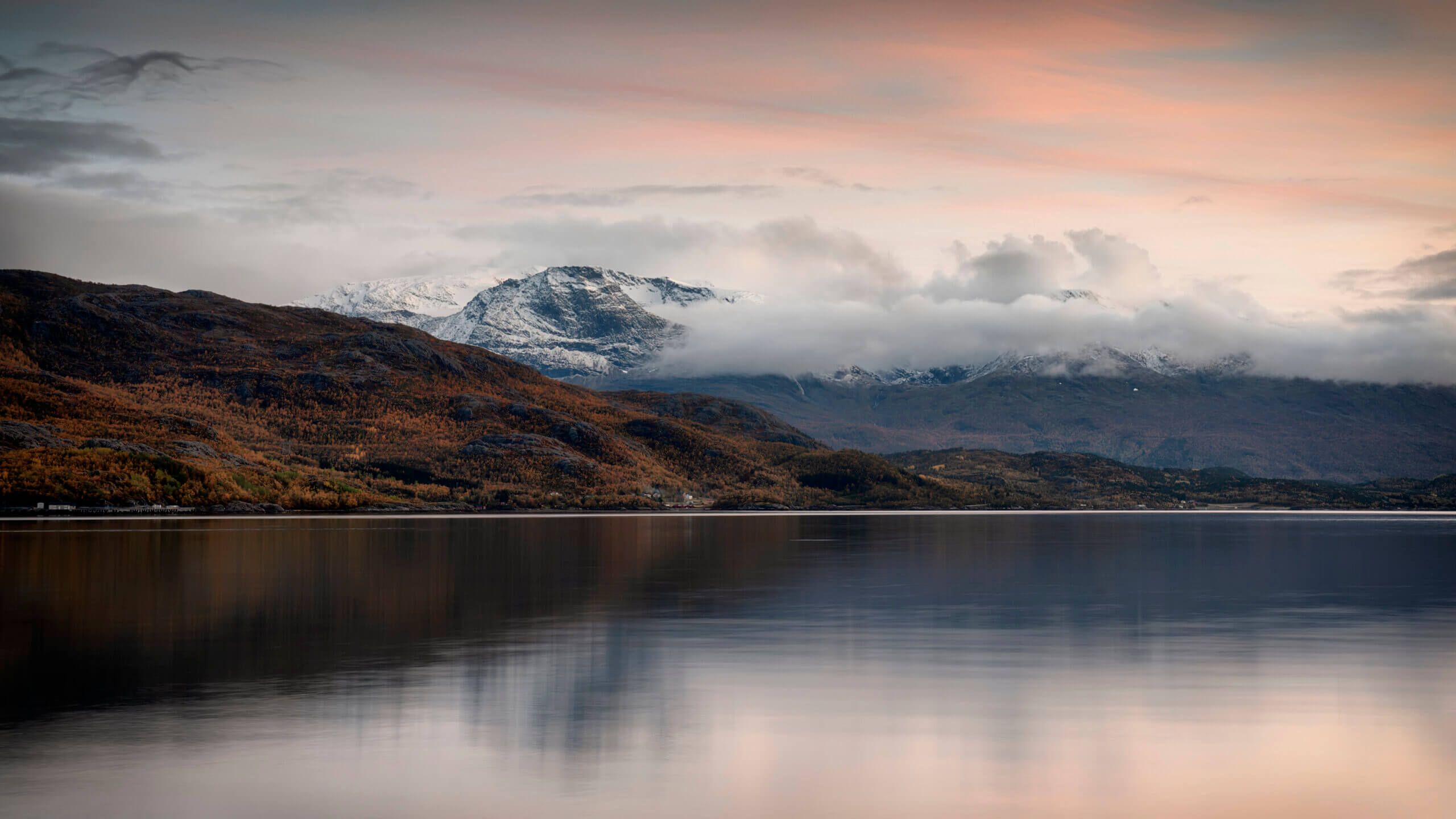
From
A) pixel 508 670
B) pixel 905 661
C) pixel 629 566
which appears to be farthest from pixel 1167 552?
pixel 508 670

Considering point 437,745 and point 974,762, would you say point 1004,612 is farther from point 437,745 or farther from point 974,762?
point 437,745

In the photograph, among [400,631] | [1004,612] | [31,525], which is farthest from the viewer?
[31,525]

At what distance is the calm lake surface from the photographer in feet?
81.4

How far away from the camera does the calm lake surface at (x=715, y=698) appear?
24.8 meters

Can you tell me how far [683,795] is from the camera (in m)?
24.6

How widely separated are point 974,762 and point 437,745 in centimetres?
1278

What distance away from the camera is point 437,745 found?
2891cm

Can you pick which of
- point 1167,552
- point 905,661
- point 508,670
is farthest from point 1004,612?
point 1167,552

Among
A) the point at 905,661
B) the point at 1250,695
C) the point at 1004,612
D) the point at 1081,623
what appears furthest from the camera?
the point at 1004,612

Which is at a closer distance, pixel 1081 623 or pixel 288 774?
pixel 288 774

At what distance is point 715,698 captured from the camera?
35.7m

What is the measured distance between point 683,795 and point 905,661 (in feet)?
66.3

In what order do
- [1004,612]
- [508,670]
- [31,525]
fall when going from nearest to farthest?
[508,670] < [1004,612] < [31,525]

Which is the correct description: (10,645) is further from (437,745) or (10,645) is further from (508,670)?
(437,745)
